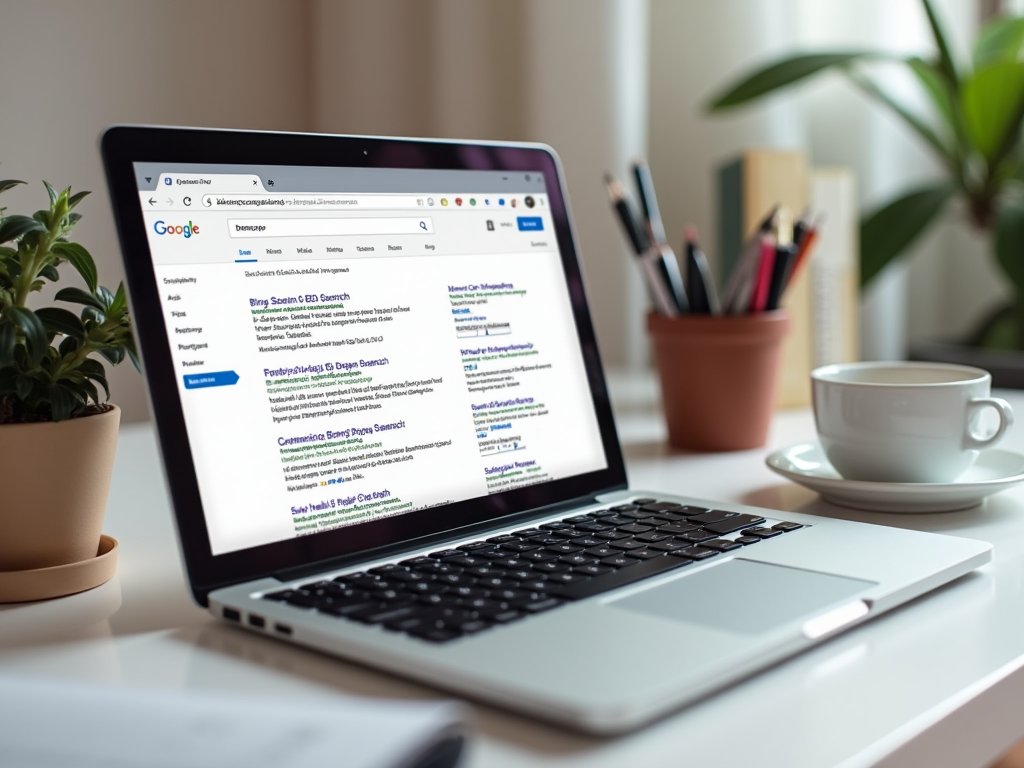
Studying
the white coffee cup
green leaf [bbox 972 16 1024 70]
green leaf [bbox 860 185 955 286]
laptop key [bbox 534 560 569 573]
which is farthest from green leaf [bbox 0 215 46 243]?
green leaf [bbox 972 16 1024 70]

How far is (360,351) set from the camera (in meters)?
0.56

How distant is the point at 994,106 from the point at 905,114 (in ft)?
0.41

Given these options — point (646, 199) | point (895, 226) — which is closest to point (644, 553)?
point (646, 199)

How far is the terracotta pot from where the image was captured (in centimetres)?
49

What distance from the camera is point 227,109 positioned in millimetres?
1284

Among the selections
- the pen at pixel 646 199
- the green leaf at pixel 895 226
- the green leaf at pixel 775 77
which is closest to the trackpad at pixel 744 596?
the pen at pixel 646 199

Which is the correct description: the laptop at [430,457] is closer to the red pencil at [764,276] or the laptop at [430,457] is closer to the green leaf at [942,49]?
the red pencil at [764,276]

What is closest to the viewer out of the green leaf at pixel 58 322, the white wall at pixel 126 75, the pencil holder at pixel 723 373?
the green leaf at pixel 58 322

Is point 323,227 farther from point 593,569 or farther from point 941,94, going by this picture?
point 941,94

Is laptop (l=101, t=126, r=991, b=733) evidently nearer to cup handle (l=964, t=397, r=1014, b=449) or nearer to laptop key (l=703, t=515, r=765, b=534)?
laptop key (l=703, t=515, r=765, b=534)

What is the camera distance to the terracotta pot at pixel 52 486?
1.59 feet

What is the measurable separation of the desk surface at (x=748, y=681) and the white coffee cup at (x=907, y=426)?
0.32 feet

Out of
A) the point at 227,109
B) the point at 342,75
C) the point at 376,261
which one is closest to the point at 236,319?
the point at 376,261

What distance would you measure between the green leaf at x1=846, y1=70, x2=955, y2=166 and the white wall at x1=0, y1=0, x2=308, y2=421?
0.84m
